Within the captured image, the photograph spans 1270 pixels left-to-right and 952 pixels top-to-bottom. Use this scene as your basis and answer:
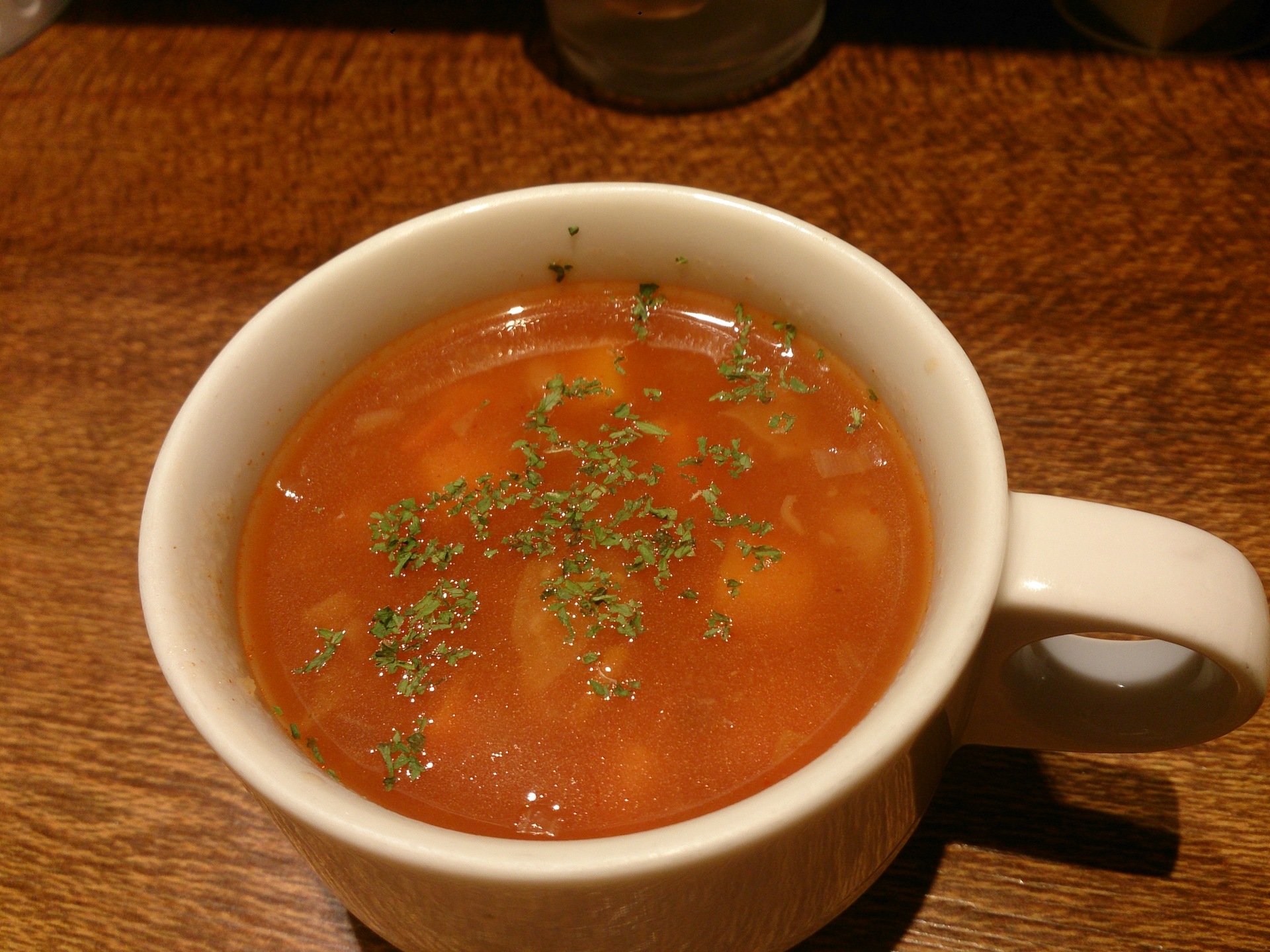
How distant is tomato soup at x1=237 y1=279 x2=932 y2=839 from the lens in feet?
2.99

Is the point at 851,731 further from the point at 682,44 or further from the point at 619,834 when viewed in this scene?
the point at 682,44

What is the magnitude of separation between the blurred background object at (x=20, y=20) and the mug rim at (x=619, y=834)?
172 centimetres

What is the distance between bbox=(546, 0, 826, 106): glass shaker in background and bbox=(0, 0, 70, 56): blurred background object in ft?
3.66

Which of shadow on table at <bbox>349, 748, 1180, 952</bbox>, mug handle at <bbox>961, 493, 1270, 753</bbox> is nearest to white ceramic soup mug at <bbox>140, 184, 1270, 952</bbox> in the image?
mug handle at <bbox>961, 493, 1270, 753</bbox>

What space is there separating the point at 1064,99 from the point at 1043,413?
762mm

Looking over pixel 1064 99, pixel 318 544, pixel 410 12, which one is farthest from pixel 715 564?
pixel 410 12

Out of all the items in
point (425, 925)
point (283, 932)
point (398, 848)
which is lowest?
point (283, 932)

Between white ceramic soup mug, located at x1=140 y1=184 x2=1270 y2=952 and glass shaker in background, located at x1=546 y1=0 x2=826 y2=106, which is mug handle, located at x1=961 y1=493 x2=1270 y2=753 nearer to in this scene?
white ceramic soup mug, located at x1=140 y1=184 x2=1270 y2=952

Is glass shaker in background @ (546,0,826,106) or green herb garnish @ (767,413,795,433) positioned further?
glass shaker in background @ (546,0,826,106)

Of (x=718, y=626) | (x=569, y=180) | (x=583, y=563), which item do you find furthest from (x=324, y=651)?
(x=569, y=180)

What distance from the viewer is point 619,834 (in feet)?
2.84

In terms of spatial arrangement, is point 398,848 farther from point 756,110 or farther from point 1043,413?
point 756,110

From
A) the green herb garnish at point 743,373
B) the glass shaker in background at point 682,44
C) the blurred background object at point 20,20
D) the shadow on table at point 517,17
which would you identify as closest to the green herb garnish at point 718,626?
the green herb garnish at point 743,373

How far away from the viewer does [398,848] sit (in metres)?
0.71
